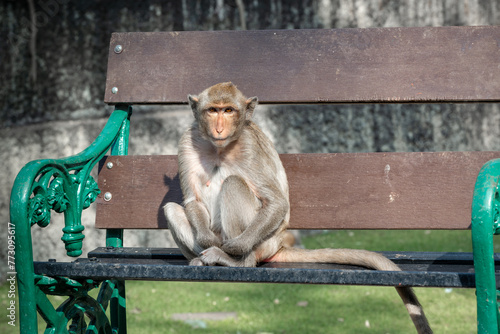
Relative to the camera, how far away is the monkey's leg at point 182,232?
311 centimetres

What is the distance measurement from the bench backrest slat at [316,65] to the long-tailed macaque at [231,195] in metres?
0.41

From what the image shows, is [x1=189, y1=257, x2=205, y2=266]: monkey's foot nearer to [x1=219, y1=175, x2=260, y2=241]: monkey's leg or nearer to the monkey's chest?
[x1=219, y1=175, x2=260, y2=241]: monkey's leg

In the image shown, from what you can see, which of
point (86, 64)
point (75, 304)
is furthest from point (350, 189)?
point (86, 64)

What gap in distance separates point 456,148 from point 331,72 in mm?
2935

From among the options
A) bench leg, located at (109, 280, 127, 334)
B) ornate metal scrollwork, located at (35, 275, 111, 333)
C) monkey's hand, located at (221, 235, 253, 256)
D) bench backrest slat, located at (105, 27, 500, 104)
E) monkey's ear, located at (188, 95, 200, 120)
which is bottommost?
bench leg, located at (109, 280, 127, 334)

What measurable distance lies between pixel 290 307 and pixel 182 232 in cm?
183

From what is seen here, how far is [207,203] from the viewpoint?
328cm

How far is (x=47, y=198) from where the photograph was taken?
2752 millimetres

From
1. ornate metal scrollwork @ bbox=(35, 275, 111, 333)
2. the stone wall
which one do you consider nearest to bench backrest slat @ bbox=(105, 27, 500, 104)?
ornate metal scrollwork @ bbox=(35, 275, 111, 333)

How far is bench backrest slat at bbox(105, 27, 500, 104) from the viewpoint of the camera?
3.39 meters

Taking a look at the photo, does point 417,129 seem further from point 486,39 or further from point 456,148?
point 486,39

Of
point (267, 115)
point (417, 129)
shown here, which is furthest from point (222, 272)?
point (417, 129)

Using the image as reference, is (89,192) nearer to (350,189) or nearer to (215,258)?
(215,258)

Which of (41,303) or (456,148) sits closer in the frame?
(41,303)
